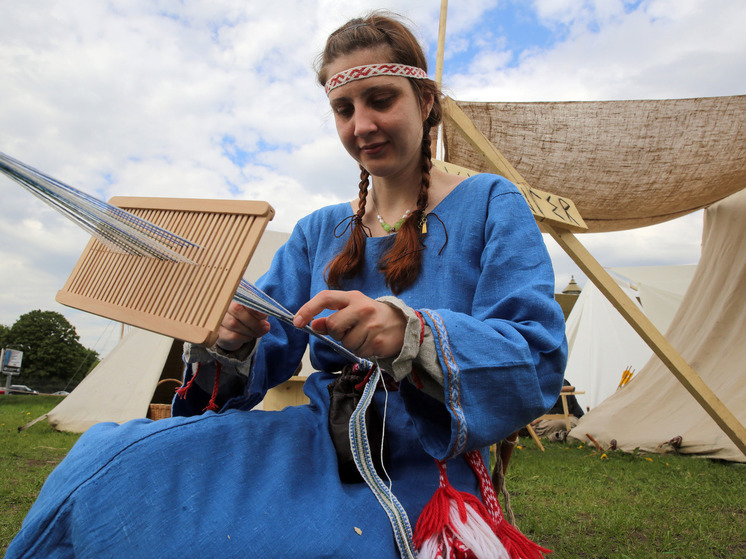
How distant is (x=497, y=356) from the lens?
85 cm

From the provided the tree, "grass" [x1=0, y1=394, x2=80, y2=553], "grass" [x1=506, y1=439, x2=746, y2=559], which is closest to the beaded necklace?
"grass" [x1=506, y1=439, x2=746, y2=559]

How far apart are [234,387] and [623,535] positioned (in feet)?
6.09

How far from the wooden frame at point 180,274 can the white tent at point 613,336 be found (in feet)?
25.9

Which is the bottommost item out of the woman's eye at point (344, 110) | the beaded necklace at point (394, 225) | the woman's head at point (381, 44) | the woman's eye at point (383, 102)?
the beaded necklace at point (394, 225)

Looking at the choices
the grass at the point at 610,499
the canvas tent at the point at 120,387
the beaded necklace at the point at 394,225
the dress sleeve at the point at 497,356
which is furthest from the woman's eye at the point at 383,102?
the canvas tent at the point at 120,387

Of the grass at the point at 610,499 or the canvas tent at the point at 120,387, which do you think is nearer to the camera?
the grass at the point at 610,499

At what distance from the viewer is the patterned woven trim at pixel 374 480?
2.68 feet

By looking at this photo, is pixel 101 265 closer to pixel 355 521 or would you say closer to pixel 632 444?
pixel 355 521

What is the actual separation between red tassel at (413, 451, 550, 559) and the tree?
1473cm

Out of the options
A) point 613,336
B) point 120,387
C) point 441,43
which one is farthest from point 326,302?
point 613,336

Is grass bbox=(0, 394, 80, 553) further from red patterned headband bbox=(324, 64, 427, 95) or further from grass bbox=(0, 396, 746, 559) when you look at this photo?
red patterned headband bbox=(324, 64, 427, 95)

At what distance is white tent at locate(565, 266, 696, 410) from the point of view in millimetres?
8023

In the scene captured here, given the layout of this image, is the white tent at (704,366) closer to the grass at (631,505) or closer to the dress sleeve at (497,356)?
Result: the grass at (631,505)

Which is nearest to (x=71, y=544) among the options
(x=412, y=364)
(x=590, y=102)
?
(x=412, y=364)
